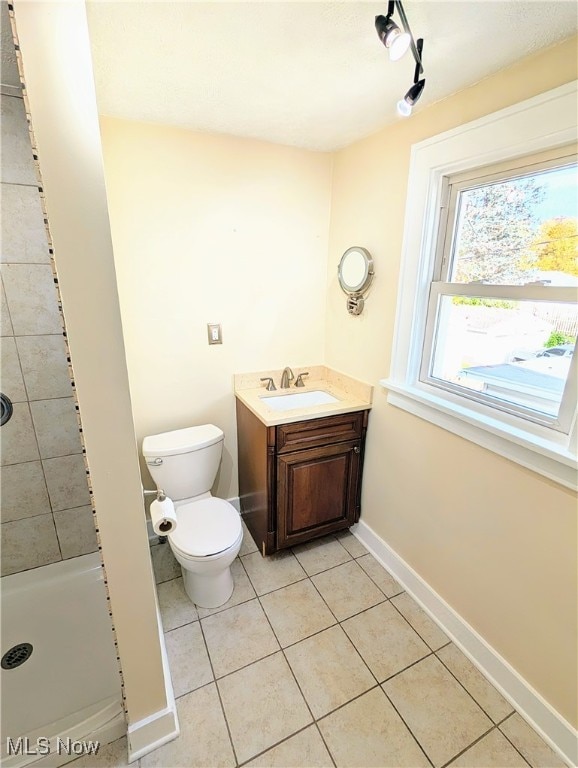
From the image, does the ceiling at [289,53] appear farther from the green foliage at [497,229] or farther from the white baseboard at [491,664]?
the white baseboard at [491,664]

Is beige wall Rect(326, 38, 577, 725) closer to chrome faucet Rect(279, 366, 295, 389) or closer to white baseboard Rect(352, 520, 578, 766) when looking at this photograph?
white baseboard Rect(352, 520, 578, 766)

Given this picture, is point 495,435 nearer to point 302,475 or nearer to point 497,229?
point 497,229

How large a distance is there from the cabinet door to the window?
669 millimetres

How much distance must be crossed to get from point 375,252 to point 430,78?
0.69 metres

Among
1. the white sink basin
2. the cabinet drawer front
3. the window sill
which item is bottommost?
the cabinet drawer front

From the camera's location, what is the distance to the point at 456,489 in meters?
1.45

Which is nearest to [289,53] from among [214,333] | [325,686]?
[214,333]

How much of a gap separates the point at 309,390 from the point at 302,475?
1.84ft

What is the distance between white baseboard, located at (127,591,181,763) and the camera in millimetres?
1105

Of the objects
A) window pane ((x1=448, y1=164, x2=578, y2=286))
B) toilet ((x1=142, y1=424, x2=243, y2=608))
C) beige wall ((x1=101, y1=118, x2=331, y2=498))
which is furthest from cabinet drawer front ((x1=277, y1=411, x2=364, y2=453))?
window pane ((x1=448, y1=164, x2=578, y2=286))

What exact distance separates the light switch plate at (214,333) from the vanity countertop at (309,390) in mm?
253

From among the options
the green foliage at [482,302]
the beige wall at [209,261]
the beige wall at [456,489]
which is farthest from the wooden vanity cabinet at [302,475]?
the green foliage at [482,302]

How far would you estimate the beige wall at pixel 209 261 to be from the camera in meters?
1.67

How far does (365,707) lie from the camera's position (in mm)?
1267
